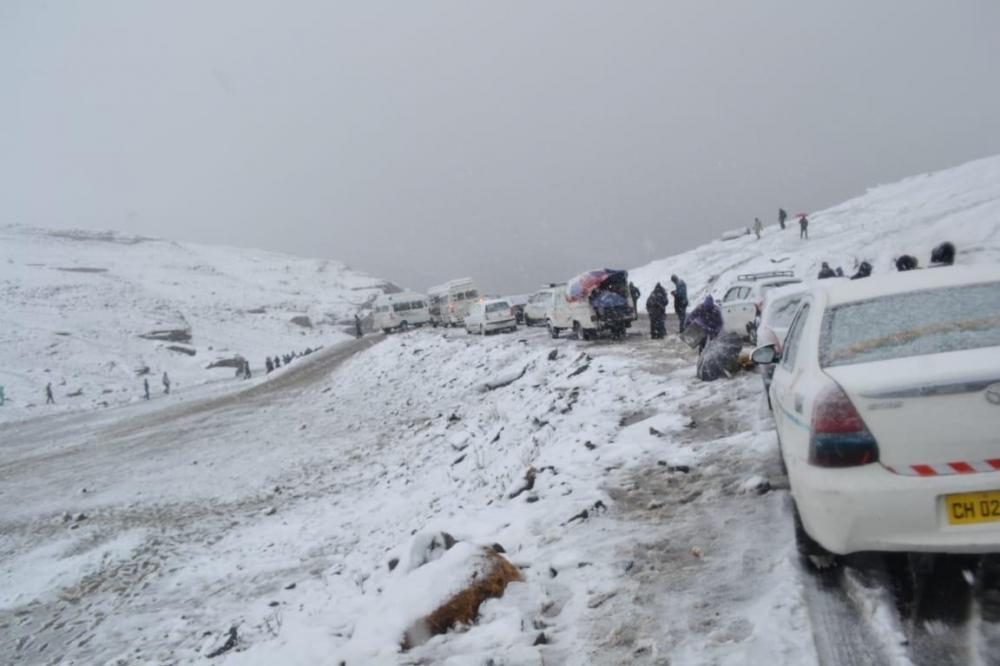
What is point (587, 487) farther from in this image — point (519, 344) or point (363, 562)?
point (519, 344)

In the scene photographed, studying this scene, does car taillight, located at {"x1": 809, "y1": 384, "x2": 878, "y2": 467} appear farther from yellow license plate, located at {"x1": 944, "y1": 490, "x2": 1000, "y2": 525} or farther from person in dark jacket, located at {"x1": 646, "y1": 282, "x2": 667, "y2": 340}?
person in dark jacket, located at {"x1": 646, "y1": 282, "x2": 667, "y2": 340}

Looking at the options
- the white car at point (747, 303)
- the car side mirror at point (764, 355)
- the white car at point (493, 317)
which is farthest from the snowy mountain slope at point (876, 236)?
the car side mirror at point (764, 355)

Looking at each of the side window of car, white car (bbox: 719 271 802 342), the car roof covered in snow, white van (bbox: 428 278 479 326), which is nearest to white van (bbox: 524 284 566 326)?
white van (bbox: 428 278 479 326)

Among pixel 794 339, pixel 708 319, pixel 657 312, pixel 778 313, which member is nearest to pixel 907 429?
pixel 794 339

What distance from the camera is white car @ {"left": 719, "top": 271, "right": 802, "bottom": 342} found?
14939mm

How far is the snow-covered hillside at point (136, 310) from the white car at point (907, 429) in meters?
43.9

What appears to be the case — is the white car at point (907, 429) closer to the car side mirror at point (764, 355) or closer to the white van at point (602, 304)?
the car side mirror at point (764, 355)

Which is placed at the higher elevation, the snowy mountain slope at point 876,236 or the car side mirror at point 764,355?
the snowy mountain slope at point 876,236

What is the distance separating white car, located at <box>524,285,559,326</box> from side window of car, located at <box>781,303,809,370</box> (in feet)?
82.2

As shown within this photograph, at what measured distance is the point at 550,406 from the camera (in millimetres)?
12102

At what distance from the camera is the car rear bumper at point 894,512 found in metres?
2.93

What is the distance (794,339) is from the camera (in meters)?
4.71

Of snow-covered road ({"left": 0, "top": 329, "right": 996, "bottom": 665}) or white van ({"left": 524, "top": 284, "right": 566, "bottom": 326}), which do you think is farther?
white van ({"left": 524, "top": 284, "right": 566, "bottom": 326})

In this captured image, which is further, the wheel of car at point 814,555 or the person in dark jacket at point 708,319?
the person in dark jacket at point 708,319
